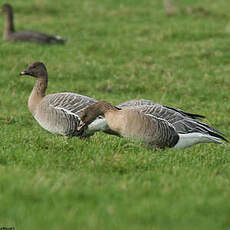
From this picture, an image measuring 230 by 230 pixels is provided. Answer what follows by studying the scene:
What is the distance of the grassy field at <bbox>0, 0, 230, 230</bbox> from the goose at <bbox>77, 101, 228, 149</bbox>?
0.23 metres

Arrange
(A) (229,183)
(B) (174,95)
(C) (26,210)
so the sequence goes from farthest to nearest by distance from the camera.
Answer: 1. (B) (174,95)
2. (A) (229,183)
3. (C) (26,210)

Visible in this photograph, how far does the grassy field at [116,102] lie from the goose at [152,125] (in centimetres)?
23

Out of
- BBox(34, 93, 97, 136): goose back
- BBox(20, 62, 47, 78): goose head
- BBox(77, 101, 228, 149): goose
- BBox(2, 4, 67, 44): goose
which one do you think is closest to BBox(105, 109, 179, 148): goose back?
BBox(77, 101, 228, 149): goose

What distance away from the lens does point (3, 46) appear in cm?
1730

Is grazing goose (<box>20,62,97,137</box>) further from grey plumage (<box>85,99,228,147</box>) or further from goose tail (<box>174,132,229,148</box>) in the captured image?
goose tail (<box>174,132,229,148</box>)

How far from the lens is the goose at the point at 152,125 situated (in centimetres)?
784

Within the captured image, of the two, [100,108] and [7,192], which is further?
[100,108]

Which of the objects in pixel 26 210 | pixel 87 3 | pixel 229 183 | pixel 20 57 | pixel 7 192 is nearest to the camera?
pixel 26 210

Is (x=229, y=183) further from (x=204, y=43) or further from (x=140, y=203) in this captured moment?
(x=204, y=43)

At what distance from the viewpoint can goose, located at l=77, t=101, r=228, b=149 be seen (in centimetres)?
784

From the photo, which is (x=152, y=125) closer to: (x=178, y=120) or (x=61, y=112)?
Result: (x=178, y=120)

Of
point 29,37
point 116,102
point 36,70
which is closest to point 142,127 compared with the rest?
point 36,70

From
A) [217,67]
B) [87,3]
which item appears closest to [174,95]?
[217,67]

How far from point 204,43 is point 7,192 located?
1454 cm
